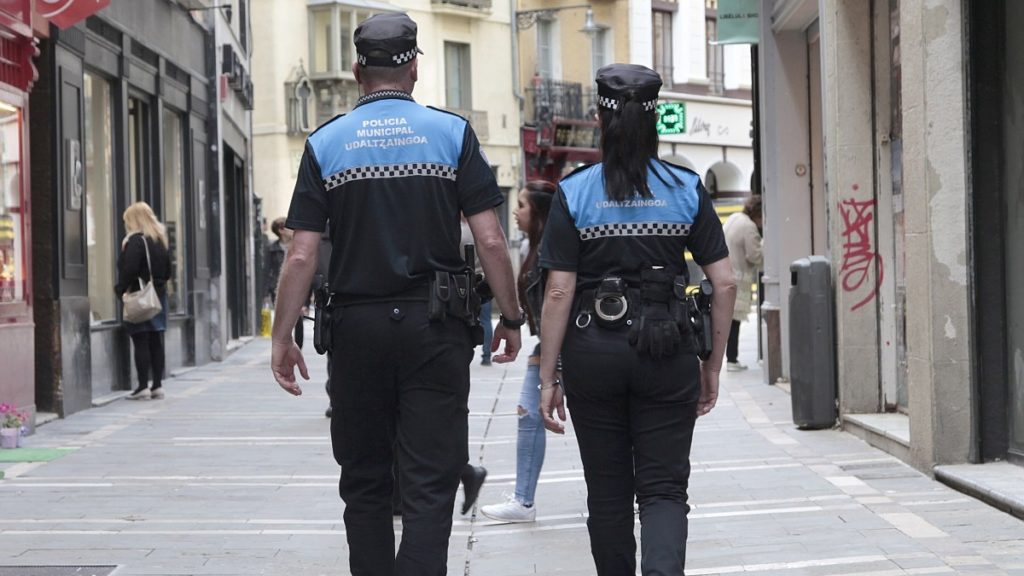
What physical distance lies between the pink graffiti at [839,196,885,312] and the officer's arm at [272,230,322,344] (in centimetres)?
682

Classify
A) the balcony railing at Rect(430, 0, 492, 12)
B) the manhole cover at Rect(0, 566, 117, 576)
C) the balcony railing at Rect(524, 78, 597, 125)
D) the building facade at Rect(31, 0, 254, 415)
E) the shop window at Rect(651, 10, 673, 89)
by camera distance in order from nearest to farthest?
the manhole cover at Rect(0, 566, 117, 576) → the building facade at Rect(31, 0, 254, 415) → the balcony railing at Rect(430, 0, 492, 12) → the balcony railing at Rect(524, 78, 597, 125) → the shop window at Rect(651, 10, 673, 89)

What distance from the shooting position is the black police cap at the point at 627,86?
17.5ft

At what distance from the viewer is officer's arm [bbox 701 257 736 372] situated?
538 cm

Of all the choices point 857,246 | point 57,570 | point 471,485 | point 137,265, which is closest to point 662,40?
point 137,265

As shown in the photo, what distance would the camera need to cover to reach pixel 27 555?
7.25 meters

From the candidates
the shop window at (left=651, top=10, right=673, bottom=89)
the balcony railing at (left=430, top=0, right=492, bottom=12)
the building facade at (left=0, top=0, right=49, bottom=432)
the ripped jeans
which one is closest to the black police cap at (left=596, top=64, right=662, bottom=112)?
the ripped jeans

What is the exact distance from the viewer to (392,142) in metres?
5.26

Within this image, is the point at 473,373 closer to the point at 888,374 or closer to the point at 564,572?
the point at 888,374

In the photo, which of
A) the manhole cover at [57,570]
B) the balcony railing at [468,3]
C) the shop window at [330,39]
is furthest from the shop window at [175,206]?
the balcony railing at [468,3]

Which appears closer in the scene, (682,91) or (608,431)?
(608,431)

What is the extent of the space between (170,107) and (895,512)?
13704mm

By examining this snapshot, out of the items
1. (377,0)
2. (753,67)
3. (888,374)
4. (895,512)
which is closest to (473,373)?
(753,67)

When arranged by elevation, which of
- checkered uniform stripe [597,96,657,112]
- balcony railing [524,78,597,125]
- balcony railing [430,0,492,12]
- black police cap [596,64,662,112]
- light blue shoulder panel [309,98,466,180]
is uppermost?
balcony railing [430,0,492,12]

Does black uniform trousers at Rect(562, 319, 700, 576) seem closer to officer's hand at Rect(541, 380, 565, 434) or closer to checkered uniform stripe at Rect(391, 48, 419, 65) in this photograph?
officer's hand at Rect(541, 380, 565, 434)
